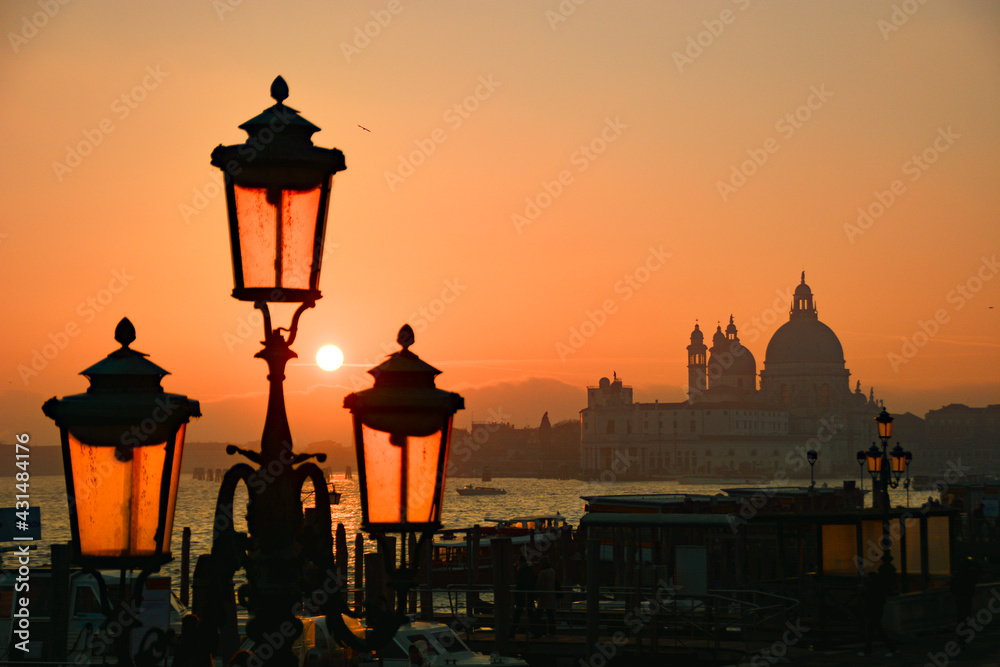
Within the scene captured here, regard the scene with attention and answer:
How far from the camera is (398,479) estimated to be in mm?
3619

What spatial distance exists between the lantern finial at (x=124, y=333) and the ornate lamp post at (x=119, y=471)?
0.53ft

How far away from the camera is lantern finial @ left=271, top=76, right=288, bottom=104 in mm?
3787

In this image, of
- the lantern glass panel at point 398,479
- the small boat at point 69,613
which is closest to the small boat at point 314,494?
the lantern glass panel at point 398,479

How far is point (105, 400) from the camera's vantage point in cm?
343

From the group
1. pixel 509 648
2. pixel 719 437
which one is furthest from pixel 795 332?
pixel 509 648

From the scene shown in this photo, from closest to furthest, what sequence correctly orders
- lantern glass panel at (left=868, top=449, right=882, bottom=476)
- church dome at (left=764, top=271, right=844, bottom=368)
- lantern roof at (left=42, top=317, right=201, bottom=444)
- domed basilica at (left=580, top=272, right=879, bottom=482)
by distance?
lantern roof at (left=42, top=317, right=201, bottom=444) → lantern glass panel at (left=868, top=449, right=882, bottom=476) → domed basilica at (left=580, top=272, right=879, bottom=482) → church dome at (left=764, top=271, right=844, bottom=368)

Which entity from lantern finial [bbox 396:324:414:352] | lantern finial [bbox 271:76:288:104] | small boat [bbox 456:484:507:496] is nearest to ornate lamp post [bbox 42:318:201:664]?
lantern finial [bbox 396:324:414:352]

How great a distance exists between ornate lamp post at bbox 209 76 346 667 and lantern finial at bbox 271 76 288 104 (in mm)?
233

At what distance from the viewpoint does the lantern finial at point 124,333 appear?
11.8 feet

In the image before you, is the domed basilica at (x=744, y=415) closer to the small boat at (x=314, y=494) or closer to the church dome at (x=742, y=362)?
the church dome at (x=742, y=362)

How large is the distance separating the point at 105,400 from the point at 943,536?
16246mm

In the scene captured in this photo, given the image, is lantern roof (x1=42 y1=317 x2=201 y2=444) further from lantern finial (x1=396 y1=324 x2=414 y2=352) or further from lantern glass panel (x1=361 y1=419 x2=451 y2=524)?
lantern finial (x1=396 y1=324 x2=414 y2=352)

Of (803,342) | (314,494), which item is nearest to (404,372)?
(314,494)

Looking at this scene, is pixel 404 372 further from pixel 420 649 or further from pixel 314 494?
pixel 420 649
